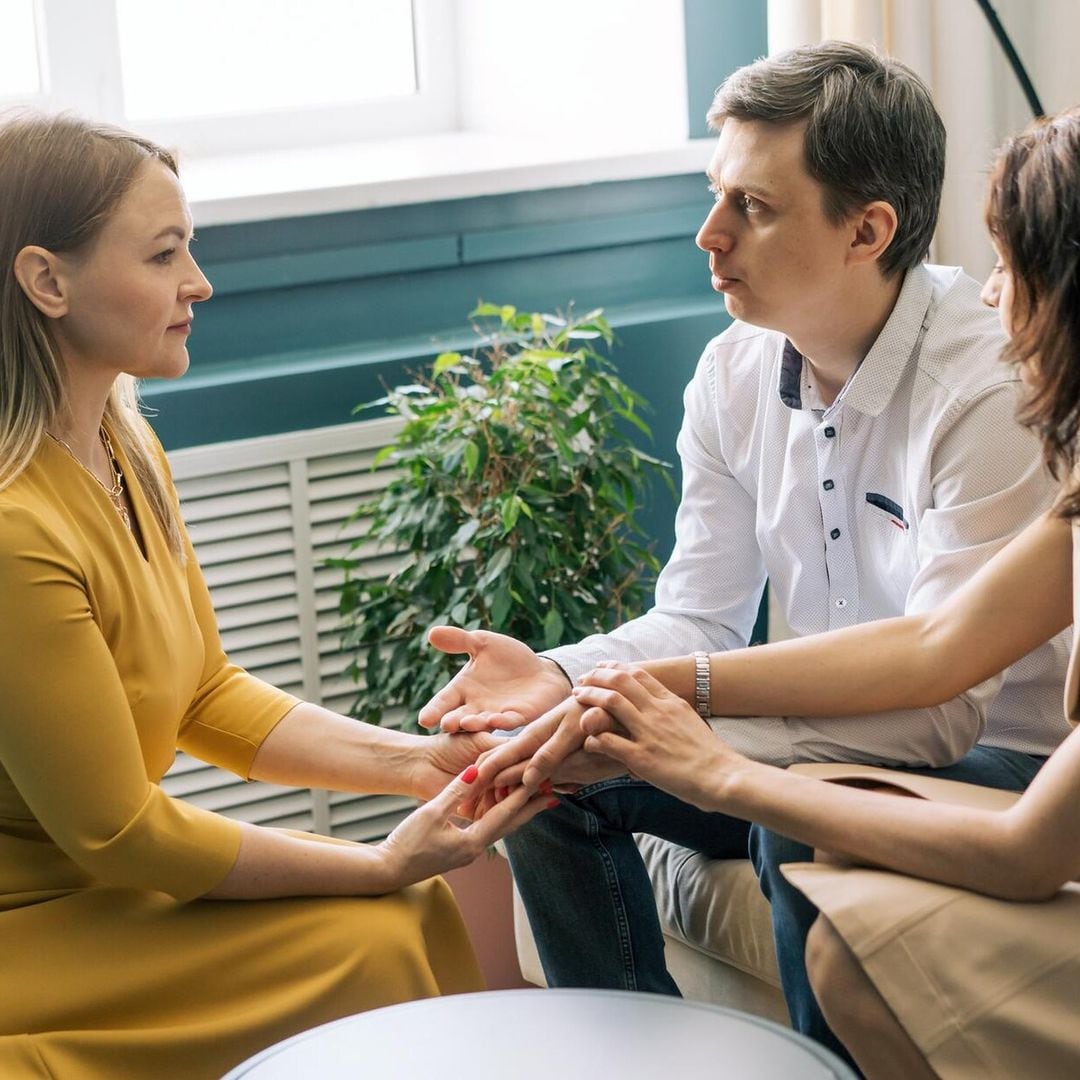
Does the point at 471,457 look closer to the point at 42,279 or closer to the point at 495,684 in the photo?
the point at 495,684

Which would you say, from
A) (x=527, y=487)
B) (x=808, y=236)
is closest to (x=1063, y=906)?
(x=808, y=236)

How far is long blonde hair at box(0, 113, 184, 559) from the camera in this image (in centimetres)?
152

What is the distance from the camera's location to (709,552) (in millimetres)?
2062

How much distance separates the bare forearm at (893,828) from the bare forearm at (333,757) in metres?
0.42

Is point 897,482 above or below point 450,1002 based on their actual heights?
above

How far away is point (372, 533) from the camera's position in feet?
8.12

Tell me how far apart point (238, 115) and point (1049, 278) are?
1951mm

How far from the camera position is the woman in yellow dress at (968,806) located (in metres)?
1.35

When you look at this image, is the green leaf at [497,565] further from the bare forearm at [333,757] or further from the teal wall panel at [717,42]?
the teal wall panel at [717,42]

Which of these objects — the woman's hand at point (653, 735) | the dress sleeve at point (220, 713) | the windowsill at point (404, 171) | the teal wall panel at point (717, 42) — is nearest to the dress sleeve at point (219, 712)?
the dress sleeve at point (220, 713)

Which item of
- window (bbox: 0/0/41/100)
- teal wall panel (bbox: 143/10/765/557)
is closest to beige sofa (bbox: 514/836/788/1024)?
teal wall panel (bbox: 143/10/765/557)

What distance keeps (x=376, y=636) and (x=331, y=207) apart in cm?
72

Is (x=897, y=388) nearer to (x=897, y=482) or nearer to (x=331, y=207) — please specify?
(x=897, y=482)

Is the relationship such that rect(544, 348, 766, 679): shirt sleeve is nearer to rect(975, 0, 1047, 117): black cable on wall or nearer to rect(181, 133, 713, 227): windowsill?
rect(975, 0, 1047, 117): black cable on wall
